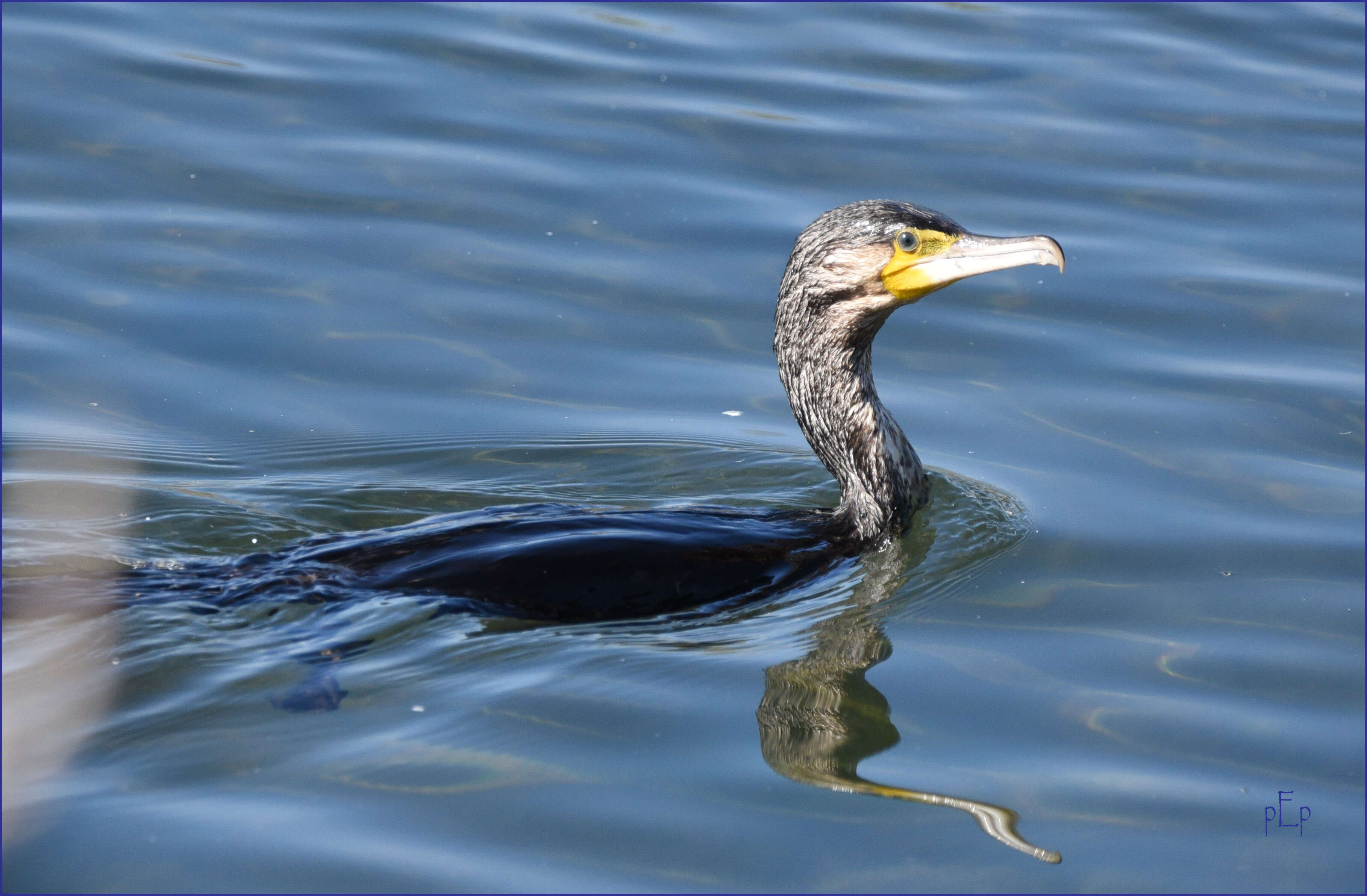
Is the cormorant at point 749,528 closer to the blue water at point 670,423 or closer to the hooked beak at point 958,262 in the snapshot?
the hooked beak at point 958,262

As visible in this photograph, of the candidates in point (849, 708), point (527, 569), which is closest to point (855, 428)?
point (849, 708)

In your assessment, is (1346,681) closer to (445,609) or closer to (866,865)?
(866,865)

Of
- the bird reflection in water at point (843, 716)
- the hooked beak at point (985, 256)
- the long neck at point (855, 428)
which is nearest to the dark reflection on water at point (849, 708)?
the bird reflection in water at point (843, 716)

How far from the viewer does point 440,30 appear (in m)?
10.5

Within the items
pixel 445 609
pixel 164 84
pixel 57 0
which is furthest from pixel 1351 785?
pixel 57 0

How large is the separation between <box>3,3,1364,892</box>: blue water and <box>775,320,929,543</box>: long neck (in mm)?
167

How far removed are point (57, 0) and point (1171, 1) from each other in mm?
8028

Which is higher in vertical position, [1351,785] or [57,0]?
[57,0]

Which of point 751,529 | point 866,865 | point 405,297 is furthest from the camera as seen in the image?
point 405,297

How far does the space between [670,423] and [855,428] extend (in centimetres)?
119

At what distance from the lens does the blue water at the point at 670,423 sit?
4012 millimetres

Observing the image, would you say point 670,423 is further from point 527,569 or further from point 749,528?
point 527,569

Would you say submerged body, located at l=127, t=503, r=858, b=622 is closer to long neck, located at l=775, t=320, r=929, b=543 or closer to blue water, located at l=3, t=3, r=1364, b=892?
blue water, located at l=3, t=3, r=1364, b=892

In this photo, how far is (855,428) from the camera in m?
5.68
